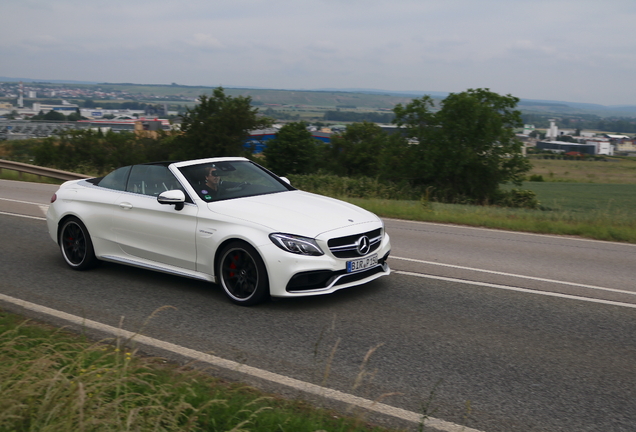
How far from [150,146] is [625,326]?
53167mm

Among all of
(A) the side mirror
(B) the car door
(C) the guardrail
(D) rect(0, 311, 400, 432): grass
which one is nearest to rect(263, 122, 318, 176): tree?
(C) the guardrail

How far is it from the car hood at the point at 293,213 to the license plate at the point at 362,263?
0.41 meters

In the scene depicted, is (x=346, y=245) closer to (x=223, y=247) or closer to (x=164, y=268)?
(x=223, y=247)

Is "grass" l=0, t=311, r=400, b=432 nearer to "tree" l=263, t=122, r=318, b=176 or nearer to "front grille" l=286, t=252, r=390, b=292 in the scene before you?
"front grille" l=286, t=252, r=390, b=292

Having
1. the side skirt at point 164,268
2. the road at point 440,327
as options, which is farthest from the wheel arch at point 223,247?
the road at point 440,327

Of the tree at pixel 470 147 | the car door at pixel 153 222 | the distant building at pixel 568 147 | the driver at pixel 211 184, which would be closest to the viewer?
the car door at pixel 153 222

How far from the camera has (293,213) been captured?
665 centimetres

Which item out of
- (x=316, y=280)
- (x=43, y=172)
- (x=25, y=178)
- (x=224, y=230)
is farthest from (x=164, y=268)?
(x=25, y=178)

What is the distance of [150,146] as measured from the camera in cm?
5534

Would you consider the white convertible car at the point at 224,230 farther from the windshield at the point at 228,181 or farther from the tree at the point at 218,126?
the tree at the point at 218,126

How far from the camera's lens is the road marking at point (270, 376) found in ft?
12.9

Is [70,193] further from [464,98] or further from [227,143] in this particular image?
[227,143]

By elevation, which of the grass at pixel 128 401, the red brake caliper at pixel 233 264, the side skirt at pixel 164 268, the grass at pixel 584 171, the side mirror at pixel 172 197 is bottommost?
the grass at pixel 584 171

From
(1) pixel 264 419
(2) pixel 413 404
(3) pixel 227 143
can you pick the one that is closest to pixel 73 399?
(1) pixel 264 419
